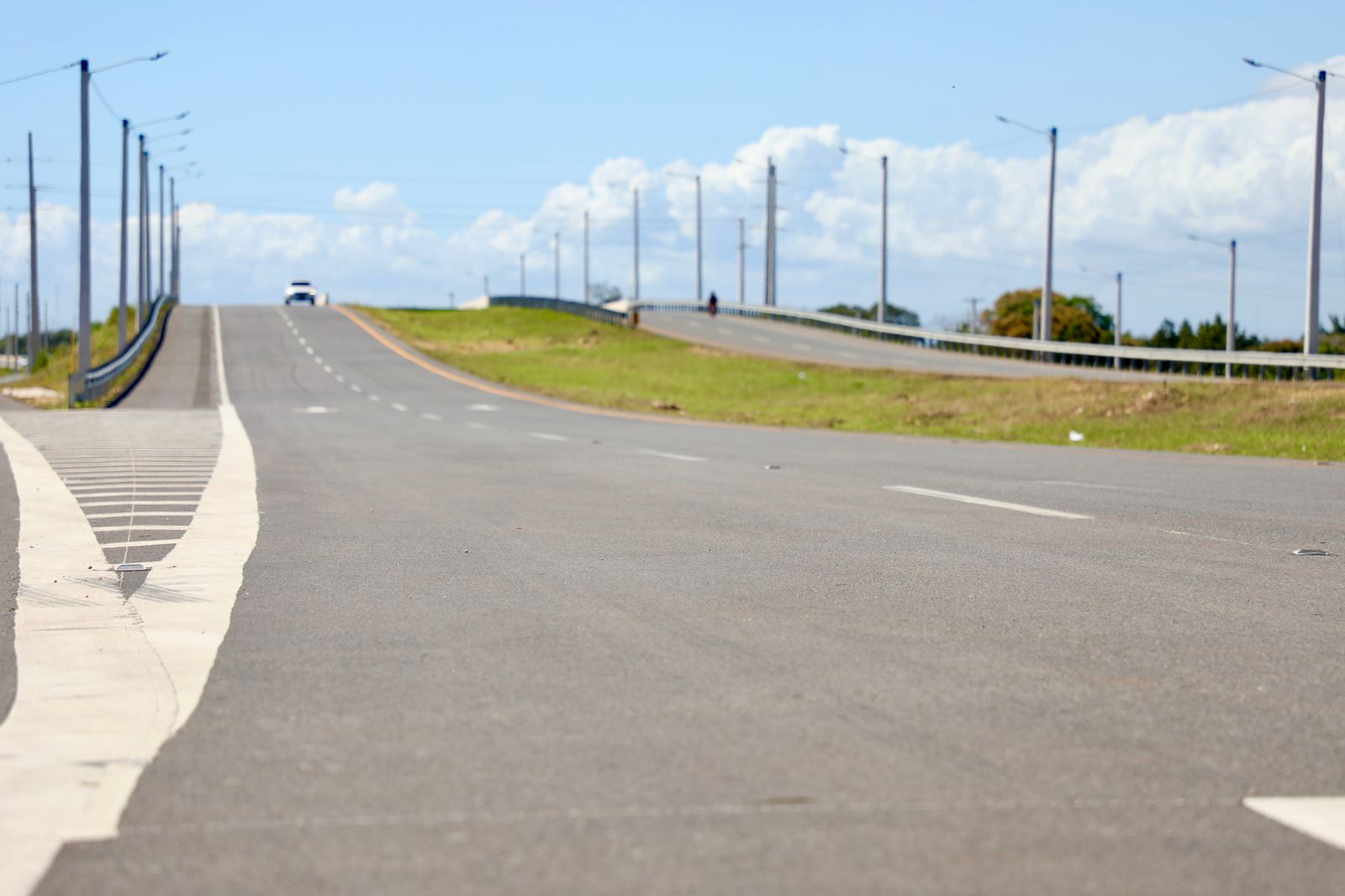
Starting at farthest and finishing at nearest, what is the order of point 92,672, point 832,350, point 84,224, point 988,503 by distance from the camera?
point 832,350, point 84,224, point 988,503, point 92,672

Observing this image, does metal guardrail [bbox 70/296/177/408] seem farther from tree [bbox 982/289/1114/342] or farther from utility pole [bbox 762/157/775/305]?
tree [bbox 982/289/1114/342]

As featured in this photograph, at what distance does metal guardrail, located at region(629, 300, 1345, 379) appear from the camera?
127 feet

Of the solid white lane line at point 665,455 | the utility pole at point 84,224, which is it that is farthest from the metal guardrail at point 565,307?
the solid white lane line at point 665,455

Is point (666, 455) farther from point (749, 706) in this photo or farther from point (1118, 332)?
point (1118, 332)

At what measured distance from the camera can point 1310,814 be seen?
4312mm

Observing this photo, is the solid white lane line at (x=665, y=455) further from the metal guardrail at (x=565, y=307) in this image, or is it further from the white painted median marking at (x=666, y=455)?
Answer: the metal guardrail at (x=565, y=307)

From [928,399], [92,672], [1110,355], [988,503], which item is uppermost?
[1110,355]

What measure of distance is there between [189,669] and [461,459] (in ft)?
44.4

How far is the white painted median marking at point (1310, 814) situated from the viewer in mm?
4137

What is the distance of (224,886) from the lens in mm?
3727

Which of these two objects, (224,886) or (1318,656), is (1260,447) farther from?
(224,886)

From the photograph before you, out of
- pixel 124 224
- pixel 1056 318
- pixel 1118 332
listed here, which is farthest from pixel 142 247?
pixel 1056 318

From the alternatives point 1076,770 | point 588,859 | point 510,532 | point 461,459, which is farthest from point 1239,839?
point 461,459

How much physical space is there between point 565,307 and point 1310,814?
89.4m
